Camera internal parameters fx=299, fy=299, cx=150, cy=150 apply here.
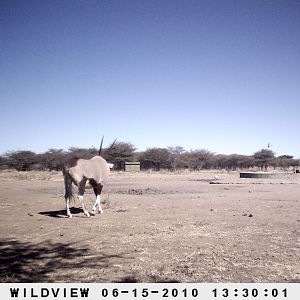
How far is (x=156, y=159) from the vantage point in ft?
262

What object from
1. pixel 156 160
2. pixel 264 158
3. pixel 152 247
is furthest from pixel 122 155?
pixel 152 247

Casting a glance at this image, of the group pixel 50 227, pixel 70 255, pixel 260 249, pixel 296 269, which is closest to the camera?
pixel 296 269

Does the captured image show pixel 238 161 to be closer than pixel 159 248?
No

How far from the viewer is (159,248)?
5.95 m

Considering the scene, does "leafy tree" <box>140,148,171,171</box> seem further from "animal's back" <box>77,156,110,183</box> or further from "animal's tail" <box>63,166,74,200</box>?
"animal's tail" <box>63,166,74,200</box>

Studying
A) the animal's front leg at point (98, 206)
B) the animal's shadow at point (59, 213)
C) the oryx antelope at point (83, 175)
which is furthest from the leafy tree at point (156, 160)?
the oryx antelope at point (83, 175)

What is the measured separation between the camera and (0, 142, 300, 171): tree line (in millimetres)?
71938

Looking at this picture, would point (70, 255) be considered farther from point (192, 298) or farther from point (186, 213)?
point (186, 213)

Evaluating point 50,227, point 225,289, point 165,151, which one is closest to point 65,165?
point 50,227

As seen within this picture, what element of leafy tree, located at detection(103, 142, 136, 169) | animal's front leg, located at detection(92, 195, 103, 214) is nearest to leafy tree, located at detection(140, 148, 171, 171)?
leafy tree, located at detection(103, 142, 136, 169)

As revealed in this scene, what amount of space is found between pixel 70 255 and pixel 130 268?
131cm

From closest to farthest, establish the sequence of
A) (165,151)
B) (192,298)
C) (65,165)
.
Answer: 1. (192,298)
2. (65,165)
3. (165,151)

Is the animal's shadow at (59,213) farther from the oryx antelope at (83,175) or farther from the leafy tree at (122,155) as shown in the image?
the leafy tree at (122,155)

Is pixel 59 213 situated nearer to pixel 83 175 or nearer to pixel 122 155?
pixel 83 175
